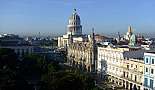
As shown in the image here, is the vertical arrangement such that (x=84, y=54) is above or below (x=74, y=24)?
below

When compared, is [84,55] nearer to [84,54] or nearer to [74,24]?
[84,54]

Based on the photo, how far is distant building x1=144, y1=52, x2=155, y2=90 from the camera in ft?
213

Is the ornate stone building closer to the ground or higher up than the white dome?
closer to the ground

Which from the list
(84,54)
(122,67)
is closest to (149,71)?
(122,67)

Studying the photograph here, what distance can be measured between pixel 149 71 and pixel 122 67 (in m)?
17.7

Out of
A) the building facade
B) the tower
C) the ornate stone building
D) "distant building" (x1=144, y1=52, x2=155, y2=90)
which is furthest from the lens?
the tower

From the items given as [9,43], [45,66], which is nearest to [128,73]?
[45,66]

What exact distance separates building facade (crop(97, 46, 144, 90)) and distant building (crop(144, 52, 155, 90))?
5.70 meters

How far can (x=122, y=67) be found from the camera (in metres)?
84.1

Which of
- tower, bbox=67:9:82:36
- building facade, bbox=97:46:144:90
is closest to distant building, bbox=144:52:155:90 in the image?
building facade, bbox=97:46:144:90

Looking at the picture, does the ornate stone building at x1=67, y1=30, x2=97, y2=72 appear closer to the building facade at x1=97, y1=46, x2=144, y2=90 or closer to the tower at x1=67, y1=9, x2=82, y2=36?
the building facade at x1=97, y1=46, x2=144, y2=90

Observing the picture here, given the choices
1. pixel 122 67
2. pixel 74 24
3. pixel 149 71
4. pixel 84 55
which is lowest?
pixel 122 67

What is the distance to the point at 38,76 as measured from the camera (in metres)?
87.0

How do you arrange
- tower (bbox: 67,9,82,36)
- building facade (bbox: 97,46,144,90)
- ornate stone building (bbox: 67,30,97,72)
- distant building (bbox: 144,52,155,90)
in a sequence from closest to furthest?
1. distant building (bbox: 144,52,155,90)
2. building facade (bbox: 97,46,144,90)
3. ornate stone building (bbox: 67,30,97,72)
4. tower (bbox: 67,9,82,36)
